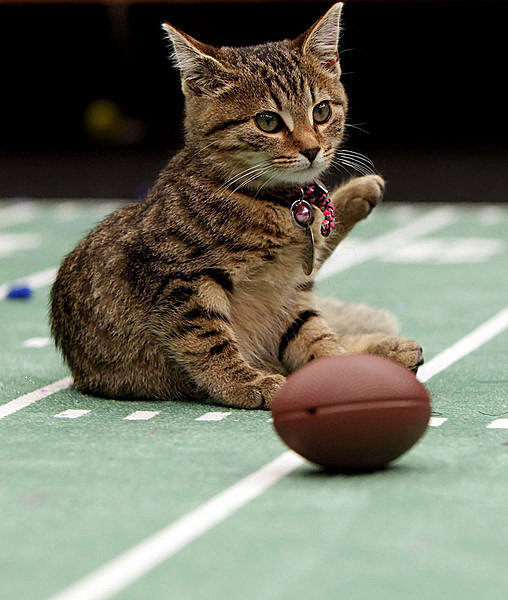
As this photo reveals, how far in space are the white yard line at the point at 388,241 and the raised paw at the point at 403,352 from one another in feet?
7.36

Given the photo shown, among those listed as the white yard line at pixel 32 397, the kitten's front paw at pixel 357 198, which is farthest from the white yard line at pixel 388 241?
the white yard line at pixel 32 397

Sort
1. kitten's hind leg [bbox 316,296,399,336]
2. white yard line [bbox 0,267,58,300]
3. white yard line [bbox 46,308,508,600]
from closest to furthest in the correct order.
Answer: white yard line [bbox 46,308,508,600] < kitten's hind leg [bbox 316,296,399,336] < white yard line [bbox 0,267,58,300]

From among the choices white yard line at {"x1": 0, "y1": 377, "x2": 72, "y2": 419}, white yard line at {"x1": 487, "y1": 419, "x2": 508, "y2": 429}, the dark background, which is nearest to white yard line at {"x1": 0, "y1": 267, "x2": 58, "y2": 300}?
white yard line at {"x1": 0, "y1": 377, "x2": 72, "y2": 419}

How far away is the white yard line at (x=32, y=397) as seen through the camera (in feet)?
14.4

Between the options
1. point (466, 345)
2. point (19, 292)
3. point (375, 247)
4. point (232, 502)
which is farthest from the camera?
point (375, 247)

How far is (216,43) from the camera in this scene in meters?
12.0

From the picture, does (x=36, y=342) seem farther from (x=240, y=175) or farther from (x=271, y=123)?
(x=271, y=123)

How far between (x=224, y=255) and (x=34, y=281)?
3.05 metres

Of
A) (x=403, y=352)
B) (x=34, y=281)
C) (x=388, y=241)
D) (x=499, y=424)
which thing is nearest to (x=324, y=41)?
(x=403, y=352)

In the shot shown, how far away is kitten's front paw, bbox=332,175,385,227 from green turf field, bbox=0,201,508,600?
0.63m

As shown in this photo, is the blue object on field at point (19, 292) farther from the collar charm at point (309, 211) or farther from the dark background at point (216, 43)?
the dark background at point (216, 43)

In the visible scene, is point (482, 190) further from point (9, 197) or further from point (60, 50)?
point (60, 50)

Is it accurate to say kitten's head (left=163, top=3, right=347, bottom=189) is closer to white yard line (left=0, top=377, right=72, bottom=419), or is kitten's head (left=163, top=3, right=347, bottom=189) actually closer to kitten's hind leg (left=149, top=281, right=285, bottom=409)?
kitten's hind leg (left=149, top=281, right=285, bottom=409)

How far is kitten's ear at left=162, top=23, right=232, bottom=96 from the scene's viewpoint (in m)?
4.32
